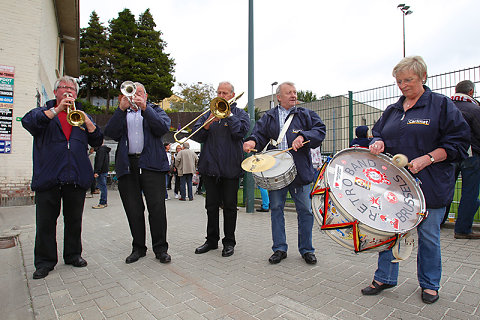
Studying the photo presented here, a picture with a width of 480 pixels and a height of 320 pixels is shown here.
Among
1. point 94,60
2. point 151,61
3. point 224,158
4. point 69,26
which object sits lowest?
point 224,158

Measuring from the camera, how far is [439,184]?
2.59 meters

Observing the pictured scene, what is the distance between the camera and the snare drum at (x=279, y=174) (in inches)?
135

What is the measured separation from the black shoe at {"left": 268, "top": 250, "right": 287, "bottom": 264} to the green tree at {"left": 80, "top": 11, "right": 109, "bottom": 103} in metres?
36.0

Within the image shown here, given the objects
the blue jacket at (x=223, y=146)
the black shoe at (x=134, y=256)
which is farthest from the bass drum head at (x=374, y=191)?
the black shoe at (x=134, y=256)

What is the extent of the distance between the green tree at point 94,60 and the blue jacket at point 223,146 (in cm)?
3489

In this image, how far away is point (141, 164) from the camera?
12.4ft

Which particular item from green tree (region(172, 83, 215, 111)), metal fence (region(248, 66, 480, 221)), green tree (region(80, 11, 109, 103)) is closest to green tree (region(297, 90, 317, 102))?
green tree (region(172, 83, 215, 111))

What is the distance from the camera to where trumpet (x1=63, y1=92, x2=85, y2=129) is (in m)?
3.37

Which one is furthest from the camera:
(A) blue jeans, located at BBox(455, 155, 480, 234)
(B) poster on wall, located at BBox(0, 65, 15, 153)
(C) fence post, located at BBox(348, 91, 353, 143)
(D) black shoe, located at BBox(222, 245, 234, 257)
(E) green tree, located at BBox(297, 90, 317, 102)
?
(E) green tree, located at BBox(297, 90, 317, 102)

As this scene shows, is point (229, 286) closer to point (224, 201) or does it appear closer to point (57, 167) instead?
point (224, 201)

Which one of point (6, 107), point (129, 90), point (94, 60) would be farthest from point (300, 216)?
point (94, 60)

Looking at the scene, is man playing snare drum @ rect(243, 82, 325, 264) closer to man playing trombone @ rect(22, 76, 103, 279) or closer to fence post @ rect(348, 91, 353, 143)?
man playing trombone @ rect(22, 76, 103, 279)

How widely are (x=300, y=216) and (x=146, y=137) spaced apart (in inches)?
82.7

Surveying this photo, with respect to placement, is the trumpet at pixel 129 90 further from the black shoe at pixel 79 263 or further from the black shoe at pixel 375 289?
the black shoe at pixel 375 289
